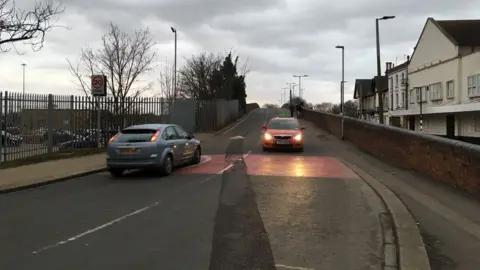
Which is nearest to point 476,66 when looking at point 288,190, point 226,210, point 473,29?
point 473,29

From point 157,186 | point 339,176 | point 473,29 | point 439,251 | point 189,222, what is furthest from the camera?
point 473,29

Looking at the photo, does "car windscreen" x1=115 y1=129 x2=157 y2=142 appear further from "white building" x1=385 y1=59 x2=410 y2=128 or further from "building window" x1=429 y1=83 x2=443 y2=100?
"white building" x1=385 y1=59 x2=410 y2=128

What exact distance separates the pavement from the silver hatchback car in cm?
47

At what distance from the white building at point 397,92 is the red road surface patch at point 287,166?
4832 cm

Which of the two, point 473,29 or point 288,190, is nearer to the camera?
point 288,190

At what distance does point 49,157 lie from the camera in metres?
18.0

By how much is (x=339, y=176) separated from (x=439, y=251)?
738 cm

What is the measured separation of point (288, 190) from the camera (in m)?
11.1

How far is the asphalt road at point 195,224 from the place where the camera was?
5793 mm

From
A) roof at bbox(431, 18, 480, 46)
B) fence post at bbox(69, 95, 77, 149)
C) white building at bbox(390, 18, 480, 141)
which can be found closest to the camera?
fence post at bbox(69, 95, 77, 149)

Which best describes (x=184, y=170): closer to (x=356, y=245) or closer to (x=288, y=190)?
(x=288, y=190)

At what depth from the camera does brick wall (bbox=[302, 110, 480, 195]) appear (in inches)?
396

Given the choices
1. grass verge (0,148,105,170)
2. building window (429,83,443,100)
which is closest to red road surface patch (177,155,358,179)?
grass verge (0,148,105,170)

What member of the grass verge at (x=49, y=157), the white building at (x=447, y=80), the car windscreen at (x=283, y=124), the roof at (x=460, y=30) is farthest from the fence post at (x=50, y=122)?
the roof at (x=460, y=30)
